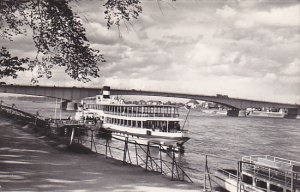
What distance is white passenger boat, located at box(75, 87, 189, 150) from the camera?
1479 inches

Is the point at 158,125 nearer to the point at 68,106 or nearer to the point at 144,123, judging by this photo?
the point at 144,123

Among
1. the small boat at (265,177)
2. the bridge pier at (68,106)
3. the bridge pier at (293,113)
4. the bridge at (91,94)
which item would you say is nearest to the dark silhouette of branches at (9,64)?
the small boat at (265,177)

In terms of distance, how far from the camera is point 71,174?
1098 centimetres

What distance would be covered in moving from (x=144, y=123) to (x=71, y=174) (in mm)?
29896

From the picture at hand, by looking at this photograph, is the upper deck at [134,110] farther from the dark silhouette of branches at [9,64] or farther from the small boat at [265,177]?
the dark silhouette of branches at [9,64]

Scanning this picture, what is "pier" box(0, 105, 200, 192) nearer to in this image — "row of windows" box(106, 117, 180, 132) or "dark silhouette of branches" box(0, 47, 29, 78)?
"dark silhouette of branches" box(0, 47, 29, 78)

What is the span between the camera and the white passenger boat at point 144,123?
3756cm

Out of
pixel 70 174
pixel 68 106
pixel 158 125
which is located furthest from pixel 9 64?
pixel 68 106

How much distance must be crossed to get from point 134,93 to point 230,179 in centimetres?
7247

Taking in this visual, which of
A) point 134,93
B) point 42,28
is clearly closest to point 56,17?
point 42,28

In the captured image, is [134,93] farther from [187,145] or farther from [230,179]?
[230,179]

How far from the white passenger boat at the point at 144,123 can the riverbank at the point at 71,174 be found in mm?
20920

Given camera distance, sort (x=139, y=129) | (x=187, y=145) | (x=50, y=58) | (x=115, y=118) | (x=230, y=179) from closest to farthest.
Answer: (x=50, y=58)
(x=230, y=179)
(x=139, y=129)
(x=187, y=145)
(x=115, y=118)

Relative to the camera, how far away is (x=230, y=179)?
62.8ft
